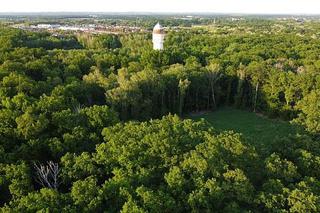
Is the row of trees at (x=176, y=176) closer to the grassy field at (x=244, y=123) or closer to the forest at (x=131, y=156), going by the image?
the forest at (x=131, y=156)

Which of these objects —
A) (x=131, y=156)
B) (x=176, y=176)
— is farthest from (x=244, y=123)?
(x=176, y=176)

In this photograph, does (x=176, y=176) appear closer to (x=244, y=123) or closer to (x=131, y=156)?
(x=131, y=156)

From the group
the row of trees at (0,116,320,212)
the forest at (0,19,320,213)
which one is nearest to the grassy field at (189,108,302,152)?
the forest at (0,19,320,213)

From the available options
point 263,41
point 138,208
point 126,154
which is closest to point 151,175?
point 126,154

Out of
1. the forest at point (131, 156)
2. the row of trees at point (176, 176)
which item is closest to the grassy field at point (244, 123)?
the forest at point (131, 156)

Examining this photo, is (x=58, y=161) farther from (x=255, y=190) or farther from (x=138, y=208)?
(x=255, y=190)

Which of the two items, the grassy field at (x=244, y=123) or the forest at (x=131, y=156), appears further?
the grassy field at (x=244, y=123)

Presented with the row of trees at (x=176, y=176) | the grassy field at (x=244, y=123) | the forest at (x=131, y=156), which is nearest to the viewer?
the row of trees at (x=176, y=176)

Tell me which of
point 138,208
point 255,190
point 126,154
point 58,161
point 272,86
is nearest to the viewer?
point 138,208
